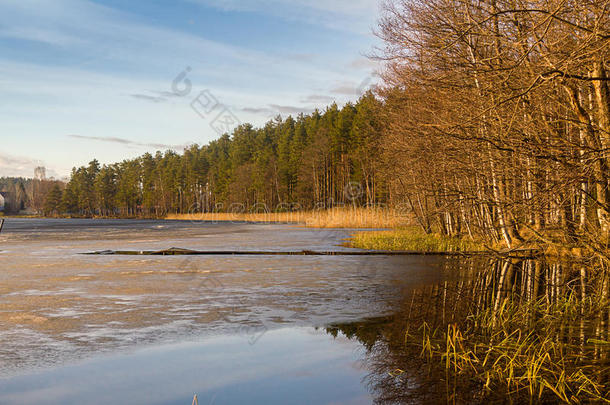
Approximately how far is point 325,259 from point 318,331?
12749mm

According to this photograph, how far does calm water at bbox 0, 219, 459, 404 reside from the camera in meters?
6.38

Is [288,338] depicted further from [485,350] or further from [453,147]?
[453,147]

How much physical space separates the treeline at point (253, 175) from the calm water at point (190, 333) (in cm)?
4503

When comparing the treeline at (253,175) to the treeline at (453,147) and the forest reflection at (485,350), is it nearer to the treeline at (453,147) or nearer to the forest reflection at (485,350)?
the treeline at (453,147)

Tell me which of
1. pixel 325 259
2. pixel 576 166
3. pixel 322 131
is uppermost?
pixel 322 131

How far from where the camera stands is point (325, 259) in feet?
72.2

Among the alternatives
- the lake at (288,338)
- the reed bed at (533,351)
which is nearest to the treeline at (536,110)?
the reed bed at (533,351)

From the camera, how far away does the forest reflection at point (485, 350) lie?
6.20 m

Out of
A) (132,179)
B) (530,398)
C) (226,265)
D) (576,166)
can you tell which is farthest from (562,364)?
(132,179)

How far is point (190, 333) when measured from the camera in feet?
29.5

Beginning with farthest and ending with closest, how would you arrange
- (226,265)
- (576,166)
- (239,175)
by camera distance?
1. (239,175)
2. (226,265)
3. (576,166)

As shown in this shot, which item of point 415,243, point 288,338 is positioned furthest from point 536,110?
point 415,243

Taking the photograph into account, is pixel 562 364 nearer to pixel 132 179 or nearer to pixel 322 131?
pixel 322 131

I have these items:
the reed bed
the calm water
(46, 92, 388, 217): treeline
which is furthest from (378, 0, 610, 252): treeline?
(46, 92, 388, 217): treeline
